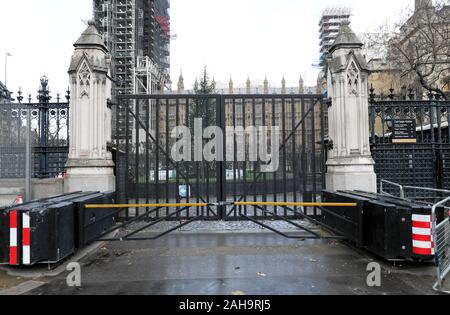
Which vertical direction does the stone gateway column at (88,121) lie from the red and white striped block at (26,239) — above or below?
above

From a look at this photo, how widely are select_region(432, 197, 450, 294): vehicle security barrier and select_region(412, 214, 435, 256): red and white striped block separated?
4.0 inches

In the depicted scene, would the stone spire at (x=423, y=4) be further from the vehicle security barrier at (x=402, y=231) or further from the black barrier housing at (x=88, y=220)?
the black barrier housing at (x=88, y=220)

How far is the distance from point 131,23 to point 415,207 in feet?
214

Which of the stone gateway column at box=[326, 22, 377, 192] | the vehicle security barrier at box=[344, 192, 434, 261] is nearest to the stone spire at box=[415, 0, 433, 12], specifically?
the stone gateway column at box=[326, 22, 377, 192]

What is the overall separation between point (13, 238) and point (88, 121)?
408 cm

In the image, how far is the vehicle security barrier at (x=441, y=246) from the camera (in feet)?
16.9

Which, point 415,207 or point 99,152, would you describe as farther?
point 99,152

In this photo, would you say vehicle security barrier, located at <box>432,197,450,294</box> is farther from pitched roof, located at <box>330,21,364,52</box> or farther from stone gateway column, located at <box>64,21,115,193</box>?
stone gateway column, located at <box>64,21,115,193</box>

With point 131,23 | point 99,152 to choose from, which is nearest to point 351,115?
point 99,152

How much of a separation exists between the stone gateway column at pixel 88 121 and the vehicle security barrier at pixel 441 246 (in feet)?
24.7

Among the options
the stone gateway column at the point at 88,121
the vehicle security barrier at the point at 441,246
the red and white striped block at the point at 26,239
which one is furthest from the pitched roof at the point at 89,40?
the vehicle security barrier at the point at 441,246
